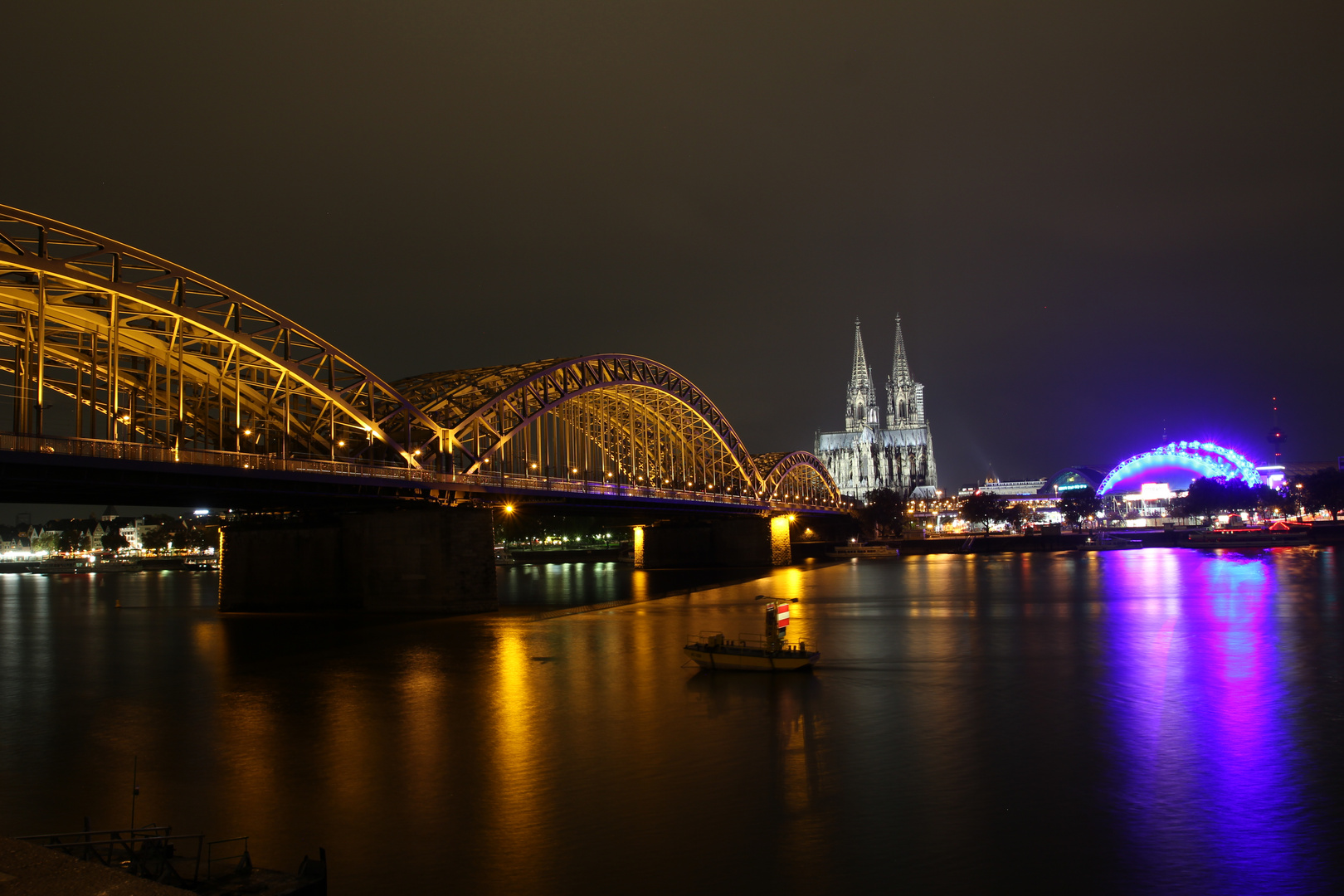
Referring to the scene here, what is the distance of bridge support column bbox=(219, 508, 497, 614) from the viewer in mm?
56219

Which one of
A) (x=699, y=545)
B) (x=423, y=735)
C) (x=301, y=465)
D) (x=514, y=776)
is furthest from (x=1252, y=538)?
(x=514, y=776)

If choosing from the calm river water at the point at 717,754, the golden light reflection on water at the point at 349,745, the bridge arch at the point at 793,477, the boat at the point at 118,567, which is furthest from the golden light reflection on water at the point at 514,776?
the boat at the point at 118,567

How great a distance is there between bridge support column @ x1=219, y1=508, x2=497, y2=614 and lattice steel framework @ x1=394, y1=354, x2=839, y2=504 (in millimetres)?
7114

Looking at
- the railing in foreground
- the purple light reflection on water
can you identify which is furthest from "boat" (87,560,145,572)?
the purple light reflection on water

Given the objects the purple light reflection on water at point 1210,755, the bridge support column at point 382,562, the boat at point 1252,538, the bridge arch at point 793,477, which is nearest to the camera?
the purple light reflection on water at point 1210,755

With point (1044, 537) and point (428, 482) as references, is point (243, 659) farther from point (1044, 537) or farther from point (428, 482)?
point (1044, 537)

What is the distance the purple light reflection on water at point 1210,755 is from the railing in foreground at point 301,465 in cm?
3568

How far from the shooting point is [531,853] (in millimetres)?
17531

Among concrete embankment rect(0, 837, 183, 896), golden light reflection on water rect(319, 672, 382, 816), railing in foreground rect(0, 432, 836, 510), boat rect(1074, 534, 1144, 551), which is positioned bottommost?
boat rect(1074, 534, 1144, 551)

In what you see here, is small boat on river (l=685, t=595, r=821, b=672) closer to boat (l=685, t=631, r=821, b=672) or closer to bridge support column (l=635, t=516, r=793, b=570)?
boat (l=685, t=631, r=821, b=672)

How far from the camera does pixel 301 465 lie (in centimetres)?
4784

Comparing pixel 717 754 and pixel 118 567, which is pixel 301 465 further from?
pixel 118 567

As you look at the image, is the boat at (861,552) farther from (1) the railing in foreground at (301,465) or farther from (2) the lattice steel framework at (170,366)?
(2) the lattice steel framework at (170,366)

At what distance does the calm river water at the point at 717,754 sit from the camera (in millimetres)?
17109
